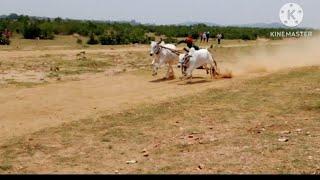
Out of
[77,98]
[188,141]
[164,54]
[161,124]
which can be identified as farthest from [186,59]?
[188,141]

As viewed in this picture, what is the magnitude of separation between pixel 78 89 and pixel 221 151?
A: 1202cm

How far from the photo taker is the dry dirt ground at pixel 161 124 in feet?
35.3

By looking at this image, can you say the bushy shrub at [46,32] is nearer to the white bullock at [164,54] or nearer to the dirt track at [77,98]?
the dirt track at [77,98]

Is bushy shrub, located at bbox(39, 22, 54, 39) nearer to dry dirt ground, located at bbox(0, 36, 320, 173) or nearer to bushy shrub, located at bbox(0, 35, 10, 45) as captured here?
bushy shrub, located at bbox(0, 35, 10, 45)

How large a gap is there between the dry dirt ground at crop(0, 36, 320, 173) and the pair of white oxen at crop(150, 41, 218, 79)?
61cm

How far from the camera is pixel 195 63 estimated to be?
24.5m

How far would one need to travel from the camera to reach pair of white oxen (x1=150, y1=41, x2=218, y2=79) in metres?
24.5

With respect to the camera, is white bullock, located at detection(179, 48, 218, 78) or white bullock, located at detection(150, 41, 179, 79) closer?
white bullock, located at detection(179, 48, 218, 78)

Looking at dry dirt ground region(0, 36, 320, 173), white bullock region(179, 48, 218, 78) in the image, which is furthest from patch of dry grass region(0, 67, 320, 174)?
white bullock region(179, 48, 218, 78)

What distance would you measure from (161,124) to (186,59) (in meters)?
10.1

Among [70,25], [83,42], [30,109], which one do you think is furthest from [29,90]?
[70,25]

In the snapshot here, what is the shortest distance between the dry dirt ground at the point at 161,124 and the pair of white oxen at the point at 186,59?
0.61 m

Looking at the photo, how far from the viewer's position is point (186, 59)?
80.2ft

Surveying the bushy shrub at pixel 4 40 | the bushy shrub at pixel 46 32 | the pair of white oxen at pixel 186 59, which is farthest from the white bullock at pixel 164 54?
the bushy shrub at pixel 46 32
